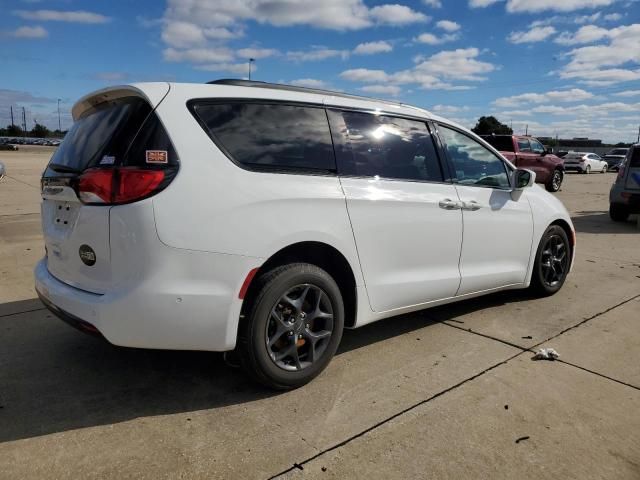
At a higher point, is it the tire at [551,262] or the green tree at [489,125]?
the green tree at [489,125]

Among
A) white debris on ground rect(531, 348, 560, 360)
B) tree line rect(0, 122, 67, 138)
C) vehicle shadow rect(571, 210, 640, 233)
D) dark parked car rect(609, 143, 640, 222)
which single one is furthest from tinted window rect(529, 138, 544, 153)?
tree line rect(0, 122, 67, 138)

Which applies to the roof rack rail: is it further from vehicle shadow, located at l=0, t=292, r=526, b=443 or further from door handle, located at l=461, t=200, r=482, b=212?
vehicle shadow, located at l=0, t=292, r=526, b=443

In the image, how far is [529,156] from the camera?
18281 millimetres

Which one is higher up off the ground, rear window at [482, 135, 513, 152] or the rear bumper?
rear window at [482, 135, 513, 152]

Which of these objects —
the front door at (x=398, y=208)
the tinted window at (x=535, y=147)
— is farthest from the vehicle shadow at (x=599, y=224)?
the front door at (x=398, y=208)

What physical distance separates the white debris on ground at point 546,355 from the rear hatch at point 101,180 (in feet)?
9.23

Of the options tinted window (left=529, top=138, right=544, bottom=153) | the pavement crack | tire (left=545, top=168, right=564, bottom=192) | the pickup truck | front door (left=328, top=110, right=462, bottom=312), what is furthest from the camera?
tinted window (left=529, top=138, right=544, bottom=153)

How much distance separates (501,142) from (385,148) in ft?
51.9

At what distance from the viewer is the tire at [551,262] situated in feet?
16.8

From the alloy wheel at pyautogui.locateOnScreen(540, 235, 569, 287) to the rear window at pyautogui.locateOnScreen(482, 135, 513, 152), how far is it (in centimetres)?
1334

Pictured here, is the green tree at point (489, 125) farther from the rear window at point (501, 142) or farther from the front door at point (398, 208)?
the front door at point (398, 208)

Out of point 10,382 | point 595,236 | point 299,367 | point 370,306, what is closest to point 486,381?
point 370,306

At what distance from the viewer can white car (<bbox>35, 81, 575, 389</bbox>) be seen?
9.00 feet

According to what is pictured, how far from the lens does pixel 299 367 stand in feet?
10.6
